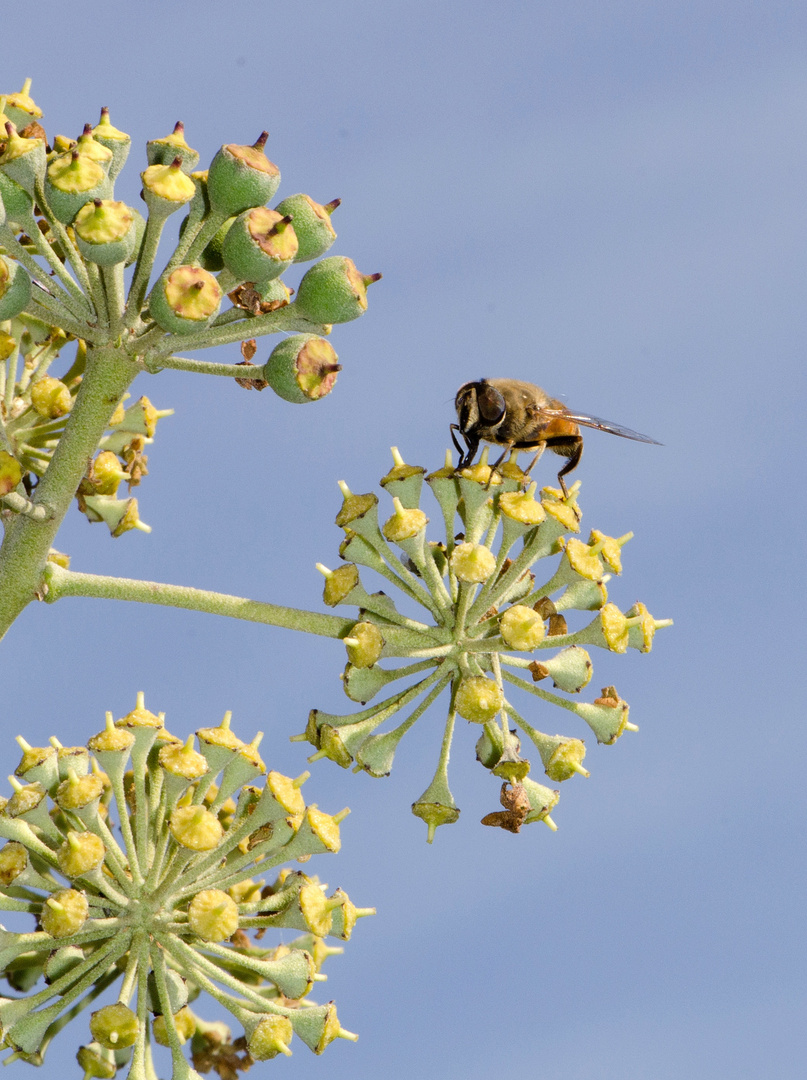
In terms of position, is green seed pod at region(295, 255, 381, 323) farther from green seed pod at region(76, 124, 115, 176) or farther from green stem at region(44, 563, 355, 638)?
green stem at region(44, 563, 355, 638)

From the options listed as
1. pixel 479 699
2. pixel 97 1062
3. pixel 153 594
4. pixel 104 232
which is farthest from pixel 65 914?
pixel 104 232

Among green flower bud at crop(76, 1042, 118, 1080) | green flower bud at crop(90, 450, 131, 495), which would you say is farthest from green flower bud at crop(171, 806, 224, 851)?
green flower bud at crop(90, 450, 131, 495)

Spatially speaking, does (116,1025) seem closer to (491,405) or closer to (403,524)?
(403,524)

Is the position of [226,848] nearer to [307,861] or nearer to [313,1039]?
[307,861]

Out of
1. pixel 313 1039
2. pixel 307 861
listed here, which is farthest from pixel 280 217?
pixel 313 1039

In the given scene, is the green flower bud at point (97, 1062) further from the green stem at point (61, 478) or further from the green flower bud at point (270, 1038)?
the green stem at point (61, 478)

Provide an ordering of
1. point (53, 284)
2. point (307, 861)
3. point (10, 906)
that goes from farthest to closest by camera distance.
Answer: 1. point (307, 861)
2. point (10, 906)
3. point (53, 284)
